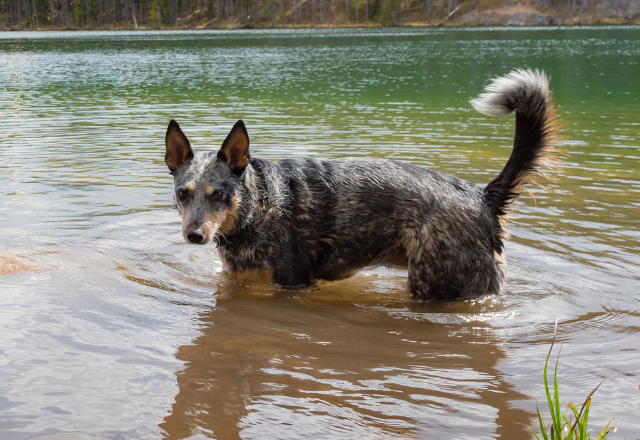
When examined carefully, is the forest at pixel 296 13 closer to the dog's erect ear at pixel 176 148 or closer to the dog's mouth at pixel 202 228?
the dog's erect ear at pixel 176 148

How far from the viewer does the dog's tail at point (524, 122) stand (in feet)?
18.9

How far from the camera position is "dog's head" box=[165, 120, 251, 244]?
607 cm

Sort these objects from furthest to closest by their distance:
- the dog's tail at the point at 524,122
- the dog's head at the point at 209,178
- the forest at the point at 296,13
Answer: the forest at the point at 296,13 < the dog's head at the point at 209,178 < the dog's tail at the point at 524,122

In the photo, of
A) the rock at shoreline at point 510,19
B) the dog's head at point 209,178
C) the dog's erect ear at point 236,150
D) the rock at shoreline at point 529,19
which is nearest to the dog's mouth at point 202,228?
the dog's head at point 209,178

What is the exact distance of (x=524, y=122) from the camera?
594 cm

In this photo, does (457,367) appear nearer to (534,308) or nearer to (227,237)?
(534,308)

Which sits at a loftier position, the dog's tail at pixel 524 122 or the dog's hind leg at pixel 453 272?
the dog's tail at pixel 524 122

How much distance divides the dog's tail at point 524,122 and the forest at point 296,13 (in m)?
119

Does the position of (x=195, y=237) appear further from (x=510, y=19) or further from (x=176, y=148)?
(x=510, y=19)

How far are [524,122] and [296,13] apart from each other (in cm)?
14394

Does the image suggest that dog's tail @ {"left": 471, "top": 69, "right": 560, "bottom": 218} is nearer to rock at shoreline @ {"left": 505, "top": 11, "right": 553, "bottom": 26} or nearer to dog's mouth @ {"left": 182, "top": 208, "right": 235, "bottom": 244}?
dog's mouth @ {"left": 182, "top": 208, "right": 235, "bottom": 244}

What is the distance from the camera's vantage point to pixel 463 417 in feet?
13.5

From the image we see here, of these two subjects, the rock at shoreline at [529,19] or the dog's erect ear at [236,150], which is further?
the rock at shoreline at [529,19]

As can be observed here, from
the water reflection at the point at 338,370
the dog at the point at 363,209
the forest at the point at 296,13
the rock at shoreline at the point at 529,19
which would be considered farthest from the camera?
the forest at the point at 296,13
